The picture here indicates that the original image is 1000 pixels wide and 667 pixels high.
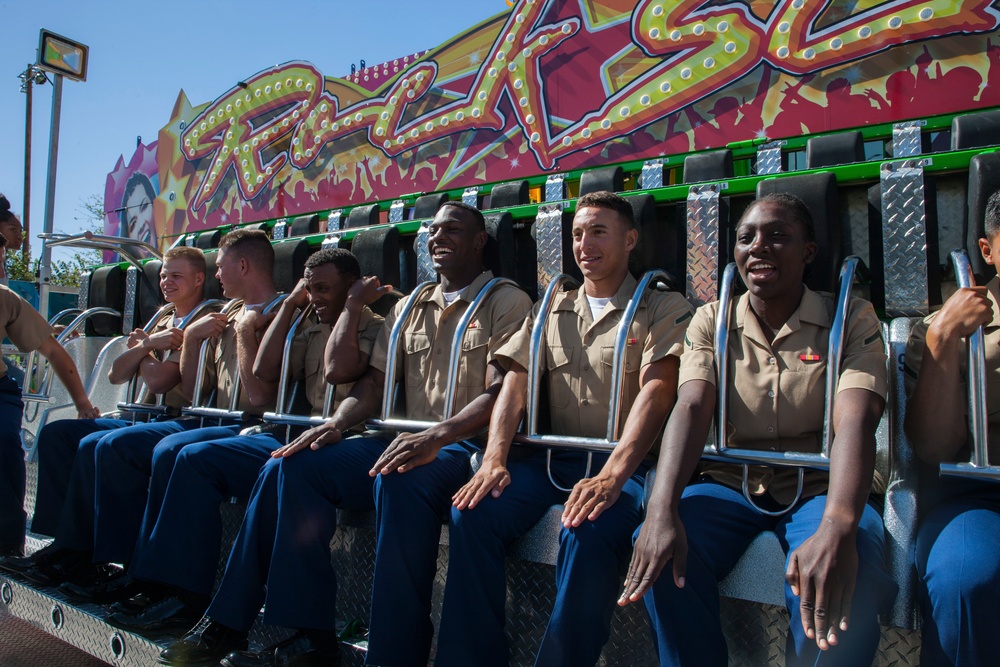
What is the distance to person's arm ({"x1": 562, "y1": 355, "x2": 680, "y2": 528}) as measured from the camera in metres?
1.72

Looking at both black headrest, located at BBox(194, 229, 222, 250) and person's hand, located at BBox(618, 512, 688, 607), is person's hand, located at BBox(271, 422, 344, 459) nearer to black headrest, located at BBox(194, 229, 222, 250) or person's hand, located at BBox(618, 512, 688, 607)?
person's hand, located at BBox(618, 512, 688, 607)

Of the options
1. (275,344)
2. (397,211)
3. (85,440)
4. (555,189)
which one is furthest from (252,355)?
(397,211)

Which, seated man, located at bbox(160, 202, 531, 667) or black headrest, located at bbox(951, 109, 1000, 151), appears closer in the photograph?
seated man, located at bbox(160, 202, 531, 667)

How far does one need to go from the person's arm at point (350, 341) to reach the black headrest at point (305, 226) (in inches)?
82.1

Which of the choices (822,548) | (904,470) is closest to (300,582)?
(822,548)

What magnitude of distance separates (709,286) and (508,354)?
2.13ft

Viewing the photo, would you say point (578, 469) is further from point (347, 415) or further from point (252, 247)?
point (252, 247)

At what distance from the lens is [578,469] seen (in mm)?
2111

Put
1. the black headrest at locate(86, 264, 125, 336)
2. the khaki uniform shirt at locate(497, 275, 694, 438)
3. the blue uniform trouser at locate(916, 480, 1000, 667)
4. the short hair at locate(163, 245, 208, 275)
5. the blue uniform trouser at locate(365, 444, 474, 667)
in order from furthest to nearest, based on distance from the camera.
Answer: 1. the black headrest at locate(86, 264, 125, 336)
2. the short hair at locate(163, 245, 208, 275)
3. the khaki uniform shirt at locate(497, 275, 694, 438)
4. the blue uniform trouser at locate(365, 444, 474, 667)
5. the blue uniform trouser at locate(916, 480, 1000, 667)

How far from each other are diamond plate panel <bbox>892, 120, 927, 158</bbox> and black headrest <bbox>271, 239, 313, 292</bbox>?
262 cm

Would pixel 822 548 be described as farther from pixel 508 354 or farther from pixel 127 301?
pixel 127 301

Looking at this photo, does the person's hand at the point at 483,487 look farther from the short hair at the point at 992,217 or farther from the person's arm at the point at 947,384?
the short hair at the point at 992,217

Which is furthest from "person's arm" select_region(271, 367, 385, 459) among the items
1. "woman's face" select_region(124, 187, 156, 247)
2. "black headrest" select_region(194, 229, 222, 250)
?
"woman's face" select_region(124, 187, 156, 247)

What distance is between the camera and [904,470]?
1.61 metres
